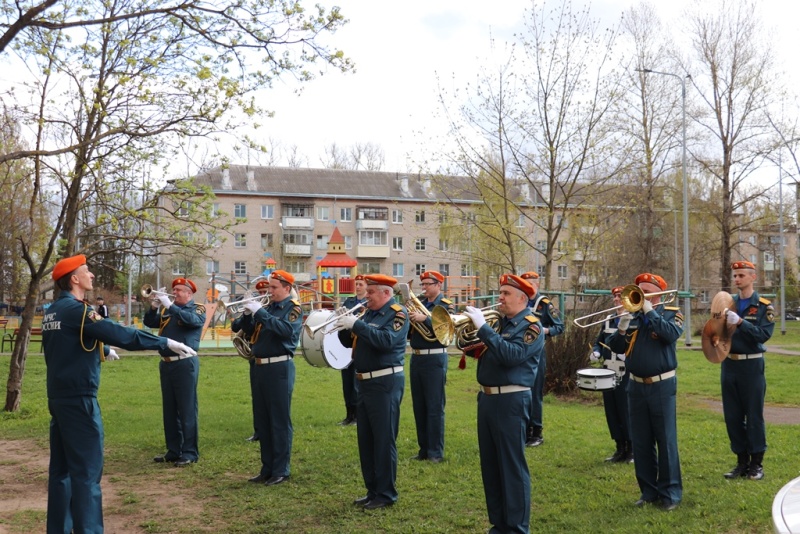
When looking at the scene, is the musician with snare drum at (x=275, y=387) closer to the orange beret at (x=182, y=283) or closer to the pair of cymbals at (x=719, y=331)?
the orange beret at (x=182, y=283)

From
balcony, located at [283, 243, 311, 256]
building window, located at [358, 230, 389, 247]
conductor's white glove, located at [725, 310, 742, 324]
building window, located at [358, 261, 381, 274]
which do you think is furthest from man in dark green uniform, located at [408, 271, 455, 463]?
building window, located at [358, 261, 381, 274]

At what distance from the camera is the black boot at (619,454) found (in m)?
8.45

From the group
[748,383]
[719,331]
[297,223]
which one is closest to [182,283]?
[719,331]

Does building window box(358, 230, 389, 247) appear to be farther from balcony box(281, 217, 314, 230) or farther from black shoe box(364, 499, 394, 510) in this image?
black shoe box(364, 499, 394, 510)

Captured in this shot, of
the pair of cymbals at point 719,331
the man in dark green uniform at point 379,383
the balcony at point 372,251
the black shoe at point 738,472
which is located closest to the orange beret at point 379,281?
the man in dark green uniform at point 379,383

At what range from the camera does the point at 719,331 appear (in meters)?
7.45

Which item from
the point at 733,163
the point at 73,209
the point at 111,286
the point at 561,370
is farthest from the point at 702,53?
the point at 111,286

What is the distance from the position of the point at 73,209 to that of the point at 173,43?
392 centimetres

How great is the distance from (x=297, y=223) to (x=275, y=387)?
182 ft

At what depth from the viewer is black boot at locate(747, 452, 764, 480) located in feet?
24.4

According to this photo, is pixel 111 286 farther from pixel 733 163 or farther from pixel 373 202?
pixel 733 163

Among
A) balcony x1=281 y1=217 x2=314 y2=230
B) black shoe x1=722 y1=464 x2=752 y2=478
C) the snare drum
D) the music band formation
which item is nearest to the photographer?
the music band formation

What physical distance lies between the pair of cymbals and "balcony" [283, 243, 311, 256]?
55.4 metres

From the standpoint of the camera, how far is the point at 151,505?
7.11 m
